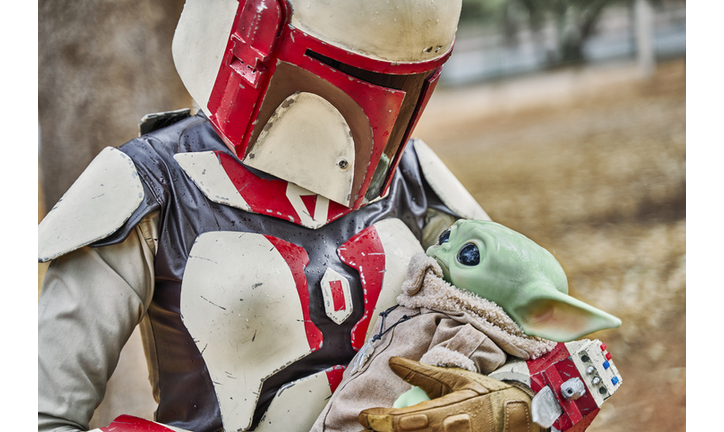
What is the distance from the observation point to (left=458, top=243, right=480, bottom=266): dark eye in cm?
71

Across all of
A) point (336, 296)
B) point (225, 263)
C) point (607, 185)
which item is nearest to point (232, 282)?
point (225, 263)

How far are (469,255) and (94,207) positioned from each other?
45 centimetres

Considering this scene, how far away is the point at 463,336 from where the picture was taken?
0.65 m

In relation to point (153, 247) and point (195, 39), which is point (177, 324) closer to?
point (153, 247)

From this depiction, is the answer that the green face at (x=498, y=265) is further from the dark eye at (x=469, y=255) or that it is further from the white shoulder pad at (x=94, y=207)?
the white shoulder pad at (x=94, y=207)

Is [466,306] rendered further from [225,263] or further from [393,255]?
[225,263]

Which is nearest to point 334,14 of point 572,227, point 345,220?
point 345,220

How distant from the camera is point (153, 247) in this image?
0.74 meters

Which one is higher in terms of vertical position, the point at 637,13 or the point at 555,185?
the point at 637,13

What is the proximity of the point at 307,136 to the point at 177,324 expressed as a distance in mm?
297

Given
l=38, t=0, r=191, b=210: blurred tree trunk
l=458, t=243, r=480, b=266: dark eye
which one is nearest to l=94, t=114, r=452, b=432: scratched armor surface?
l=458, t=243, r=480, b=266: dark eye

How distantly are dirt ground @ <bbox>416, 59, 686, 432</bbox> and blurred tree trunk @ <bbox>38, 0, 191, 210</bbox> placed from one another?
4.16ft

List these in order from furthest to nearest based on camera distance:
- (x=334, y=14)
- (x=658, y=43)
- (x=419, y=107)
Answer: (x=658, y=43), (x=419, y=107), (x=334, y=14)

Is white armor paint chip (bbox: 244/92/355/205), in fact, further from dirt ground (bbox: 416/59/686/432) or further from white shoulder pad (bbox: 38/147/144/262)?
dirt ground (bbox: 416/59/686/432)
